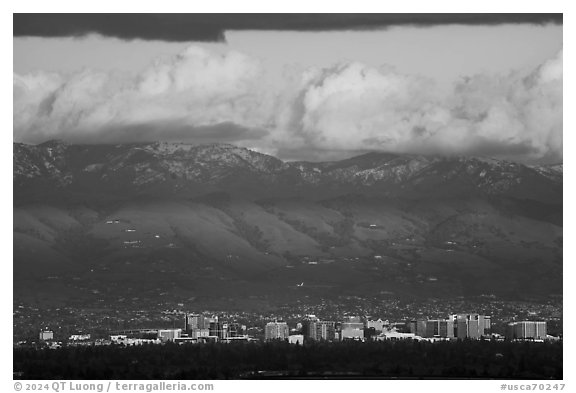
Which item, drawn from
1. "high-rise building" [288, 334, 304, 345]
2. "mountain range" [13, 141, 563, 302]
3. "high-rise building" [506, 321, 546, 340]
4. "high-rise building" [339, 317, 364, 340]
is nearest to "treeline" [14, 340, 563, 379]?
"high-rise building" [288, 334, 304, 345]

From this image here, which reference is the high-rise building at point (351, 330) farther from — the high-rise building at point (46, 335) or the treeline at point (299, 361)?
the high-rise building at point (46, 335)

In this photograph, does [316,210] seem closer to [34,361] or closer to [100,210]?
[100,210]

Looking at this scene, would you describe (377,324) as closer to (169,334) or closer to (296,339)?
(296,339)

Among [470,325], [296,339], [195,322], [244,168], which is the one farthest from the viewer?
[244,168]

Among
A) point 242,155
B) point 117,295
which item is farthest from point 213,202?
point 117,295

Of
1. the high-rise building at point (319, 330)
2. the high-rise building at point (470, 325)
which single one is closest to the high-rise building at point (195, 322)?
the high-rise building at point (319, 330)

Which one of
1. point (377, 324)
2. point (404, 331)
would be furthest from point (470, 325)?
point (377, 324)
